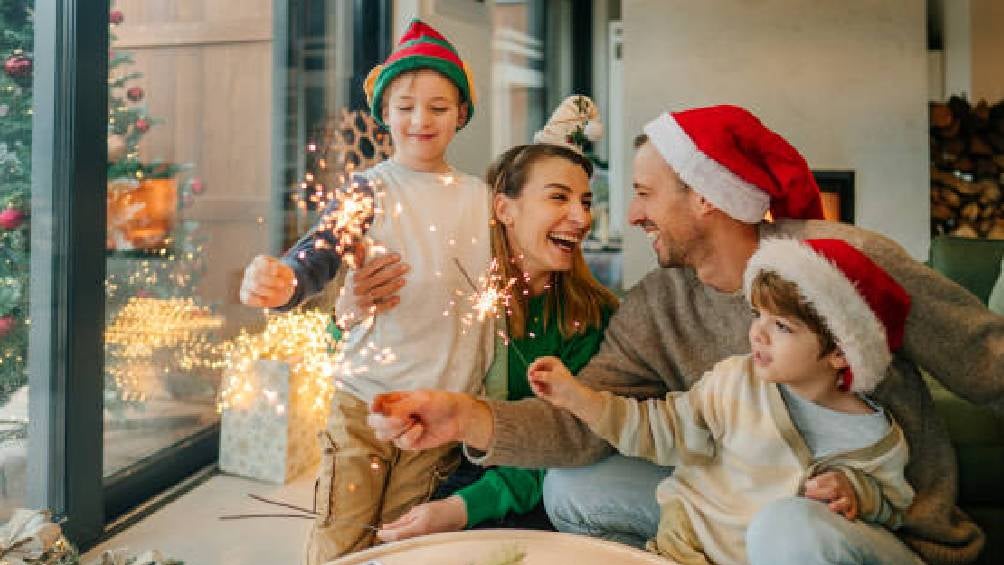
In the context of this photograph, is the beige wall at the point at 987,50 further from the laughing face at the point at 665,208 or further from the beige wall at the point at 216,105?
the laughing face at the point at 665,208

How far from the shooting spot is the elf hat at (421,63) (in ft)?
3.90

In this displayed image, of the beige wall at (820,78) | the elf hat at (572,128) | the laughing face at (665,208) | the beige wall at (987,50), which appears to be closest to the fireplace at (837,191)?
the beige wall at (820,78)

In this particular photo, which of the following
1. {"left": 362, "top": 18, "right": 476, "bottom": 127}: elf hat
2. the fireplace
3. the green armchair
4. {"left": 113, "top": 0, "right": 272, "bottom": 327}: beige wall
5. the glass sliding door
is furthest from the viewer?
the fireplace

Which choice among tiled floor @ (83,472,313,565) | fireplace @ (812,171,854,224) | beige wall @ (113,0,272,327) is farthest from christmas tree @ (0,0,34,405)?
fireplace @ (812,171,854,224)

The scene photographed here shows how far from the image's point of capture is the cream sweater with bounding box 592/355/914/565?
1022 millimetres

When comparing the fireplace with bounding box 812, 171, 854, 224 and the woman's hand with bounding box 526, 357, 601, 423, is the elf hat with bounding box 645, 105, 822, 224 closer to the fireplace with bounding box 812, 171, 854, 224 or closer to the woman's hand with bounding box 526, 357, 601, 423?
the woman's hand with bounding box 526, 357, 601, 423

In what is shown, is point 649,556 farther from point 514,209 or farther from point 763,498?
point 514,209

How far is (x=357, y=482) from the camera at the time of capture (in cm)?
120

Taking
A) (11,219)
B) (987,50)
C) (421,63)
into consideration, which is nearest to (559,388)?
(421,63)

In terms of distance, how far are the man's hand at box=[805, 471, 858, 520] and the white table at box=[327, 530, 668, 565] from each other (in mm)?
204

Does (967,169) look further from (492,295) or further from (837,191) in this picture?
→ (492,295)

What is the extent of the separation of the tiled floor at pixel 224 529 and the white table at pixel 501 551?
78 centimetres

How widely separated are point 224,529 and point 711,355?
3.95ft

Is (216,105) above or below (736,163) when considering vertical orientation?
above
